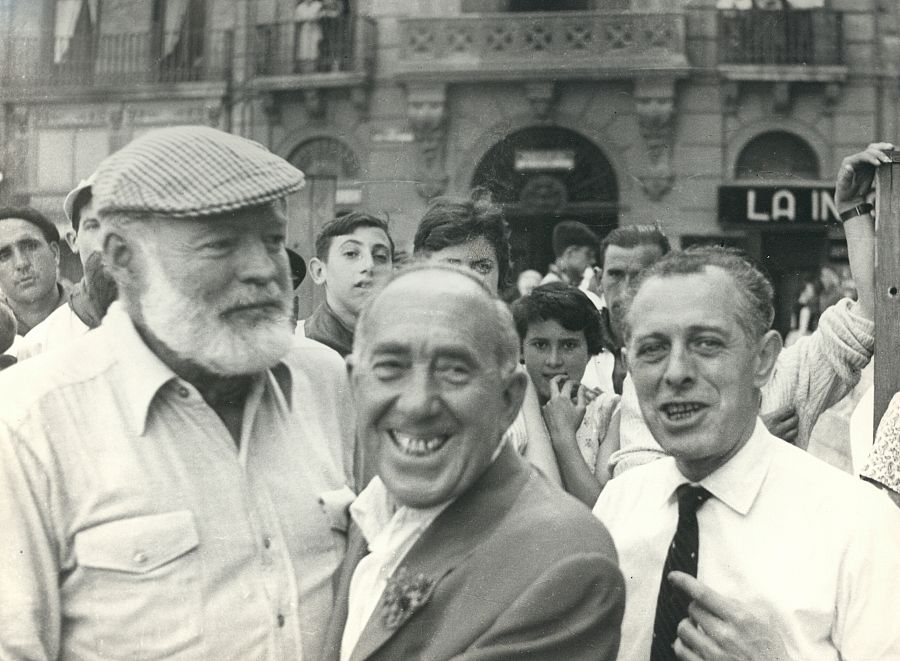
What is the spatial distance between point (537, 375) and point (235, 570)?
72.0 inches

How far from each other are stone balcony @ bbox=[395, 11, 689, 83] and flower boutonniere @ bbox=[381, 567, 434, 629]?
385 cm

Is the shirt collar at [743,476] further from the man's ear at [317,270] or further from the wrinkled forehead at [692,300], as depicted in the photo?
the man's ear at [317,270]

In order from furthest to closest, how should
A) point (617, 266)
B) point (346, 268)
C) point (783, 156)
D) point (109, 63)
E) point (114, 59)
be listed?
point (783, 156) → point (114, 59) → point (109, 63) → point (617, 266) → point (346, 268)

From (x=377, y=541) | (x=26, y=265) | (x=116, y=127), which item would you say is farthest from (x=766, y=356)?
(x=26, y=265)

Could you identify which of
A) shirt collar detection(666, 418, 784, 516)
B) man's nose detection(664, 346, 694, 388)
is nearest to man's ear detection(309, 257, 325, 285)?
man's nose detection(664, 346, 694, 388)

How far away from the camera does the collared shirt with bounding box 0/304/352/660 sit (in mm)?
2281

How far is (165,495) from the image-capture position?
7.88ft

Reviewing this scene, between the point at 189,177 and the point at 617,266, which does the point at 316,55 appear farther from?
the point at 189,177

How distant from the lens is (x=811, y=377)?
3777mm

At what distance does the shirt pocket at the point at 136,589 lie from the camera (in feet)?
7.61

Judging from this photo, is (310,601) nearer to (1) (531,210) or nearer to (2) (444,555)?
(2) (444,555)

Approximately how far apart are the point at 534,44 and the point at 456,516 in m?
5.86

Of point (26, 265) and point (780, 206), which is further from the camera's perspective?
point (780, 206)

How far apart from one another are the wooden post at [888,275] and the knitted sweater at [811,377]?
0.14 feet
